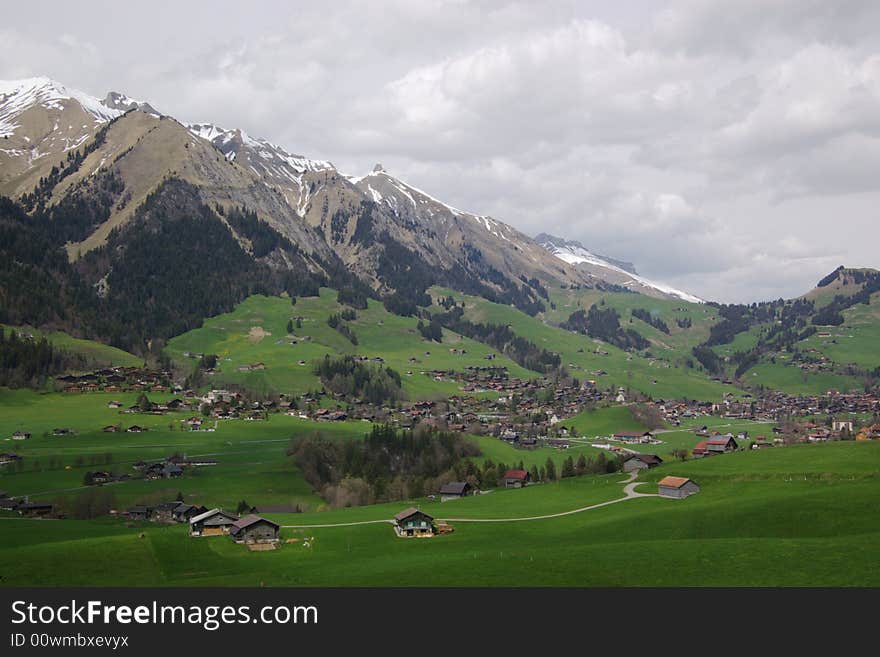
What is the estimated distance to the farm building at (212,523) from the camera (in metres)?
90.1

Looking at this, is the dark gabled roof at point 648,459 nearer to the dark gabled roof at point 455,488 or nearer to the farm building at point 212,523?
the dark gabled roof at point 455,488

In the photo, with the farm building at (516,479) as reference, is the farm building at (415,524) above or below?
above

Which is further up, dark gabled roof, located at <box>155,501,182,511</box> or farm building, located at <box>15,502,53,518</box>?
farm building, located at <box>15,502,53,518</box>

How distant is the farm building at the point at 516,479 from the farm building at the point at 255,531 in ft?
185

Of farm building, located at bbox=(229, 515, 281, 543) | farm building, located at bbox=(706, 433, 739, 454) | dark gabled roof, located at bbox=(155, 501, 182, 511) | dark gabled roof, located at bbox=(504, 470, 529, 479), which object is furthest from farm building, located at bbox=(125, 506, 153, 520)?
farm building, located at bbox=(706, 433, 739, 454)

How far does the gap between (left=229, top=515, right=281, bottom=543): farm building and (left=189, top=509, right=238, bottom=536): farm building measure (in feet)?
19.0

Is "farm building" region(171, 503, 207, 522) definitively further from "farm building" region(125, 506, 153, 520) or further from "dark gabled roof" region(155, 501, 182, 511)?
"farm building" region(125, 506, 153, 520)

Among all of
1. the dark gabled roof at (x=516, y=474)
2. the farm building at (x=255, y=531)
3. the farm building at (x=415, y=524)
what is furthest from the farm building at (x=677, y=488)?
the farm building at (x=255, y=531)

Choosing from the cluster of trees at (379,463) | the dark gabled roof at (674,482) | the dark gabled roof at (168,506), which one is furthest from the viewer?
the cluster of trees at (379,463)

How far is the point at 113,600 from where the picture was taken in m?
46.4

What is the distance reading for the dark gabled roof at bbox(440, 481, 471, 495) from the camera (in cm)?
12412

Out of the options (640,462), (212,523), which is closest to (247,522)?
(212,523)

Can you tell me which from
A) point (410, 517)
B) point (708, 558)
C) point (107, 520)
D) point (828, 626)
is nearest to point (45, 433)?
point (107, 520)

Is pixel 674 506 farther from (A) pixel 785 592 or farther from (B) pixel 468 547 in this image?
(A) pixel 785 592
